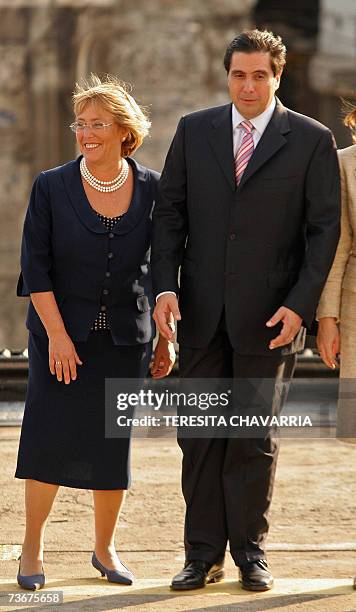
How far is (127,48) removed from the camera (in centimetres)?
1538

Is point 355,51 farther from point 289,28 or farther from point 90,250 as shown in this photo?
point 90,250

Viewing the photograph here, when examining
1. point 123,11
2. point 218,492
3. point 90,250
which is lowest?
point 218,492

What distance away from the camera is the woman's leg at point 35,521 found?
4871 millimetres

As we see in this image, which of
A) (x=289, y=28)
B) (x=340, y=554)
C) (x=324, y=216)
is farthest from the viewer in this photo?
(x=289, y=28)

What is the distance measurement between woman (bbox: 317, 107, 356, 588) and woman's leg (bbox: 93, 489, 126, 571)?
0.80 metres

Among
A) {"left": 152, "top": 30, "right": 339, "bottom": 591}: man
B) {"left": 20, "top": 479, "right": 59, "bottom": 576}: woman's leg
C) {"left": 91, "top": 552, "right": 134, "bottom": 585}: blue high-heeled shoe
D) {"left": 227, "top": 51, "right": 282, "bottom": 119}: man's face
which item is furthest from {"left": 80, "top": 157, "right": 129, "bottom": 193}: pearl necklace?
{"left": 91, "top": 552, "right": 134, "bottom": 585}: blue high-heeled shoe

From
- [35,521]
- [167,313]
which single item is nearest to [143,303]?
[167,313]

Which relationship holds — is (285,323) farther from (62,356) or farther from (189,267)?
(62,356)

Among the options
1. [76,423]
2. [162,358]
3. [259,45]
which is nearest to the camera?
[259,45]

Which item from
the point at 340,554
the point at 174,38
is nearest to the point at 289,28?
the point at 174,38

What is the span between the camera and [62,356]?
187 inches

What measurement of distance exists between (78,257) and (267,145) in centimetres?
70

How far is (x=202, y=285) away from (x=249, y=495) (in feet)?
2.25

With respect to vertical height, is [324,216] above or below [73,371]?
above
